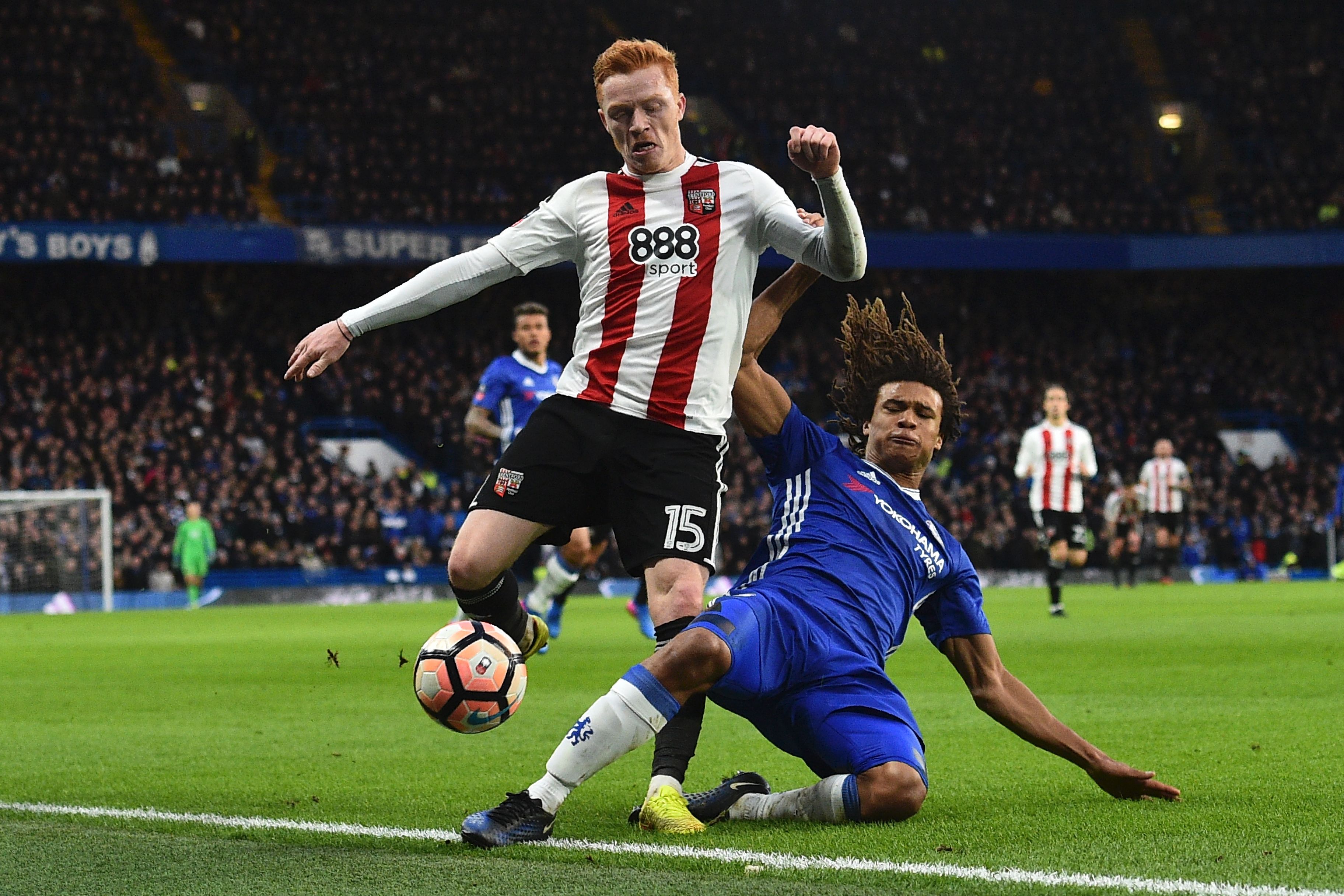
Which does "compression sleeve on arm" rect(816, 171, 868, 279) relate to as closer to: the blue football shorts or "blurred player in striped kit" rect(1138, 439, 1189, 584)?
the blue football shorts

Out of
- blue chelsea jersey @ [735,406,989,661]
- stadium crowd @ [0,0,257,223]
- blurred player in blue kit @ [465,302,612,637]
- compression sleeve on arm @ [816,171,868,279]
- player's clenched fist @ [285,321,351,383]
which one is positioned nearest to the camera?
player's clenched fist @ [285,321,351,383]

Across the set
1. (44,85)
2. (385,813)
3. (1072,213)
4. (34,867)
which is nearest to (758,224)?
(385,813)

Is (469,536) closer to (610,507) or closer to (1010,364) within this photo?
(610,507)

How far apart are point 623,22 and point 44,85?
12277 millimetres

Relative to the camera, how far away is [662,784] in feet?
14.4

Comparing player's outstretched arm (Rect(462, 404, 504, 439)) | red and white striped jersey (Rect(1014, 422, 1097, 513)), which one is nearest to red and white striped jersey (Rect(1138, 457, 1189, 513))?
red and white striped jersey (Rect(1014, 422, 1097, 513))

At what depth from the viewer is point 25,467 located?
2494 cm

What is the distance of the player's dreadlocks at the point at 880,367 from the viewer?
503 cm

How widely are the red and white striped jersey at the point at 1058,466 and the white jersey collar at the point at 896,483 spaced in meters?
12.1

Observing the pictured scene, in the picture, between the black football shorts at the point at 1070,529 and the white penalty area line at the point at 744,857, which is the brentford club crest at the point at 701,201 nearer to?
the white penalty area line at the point at 744,857

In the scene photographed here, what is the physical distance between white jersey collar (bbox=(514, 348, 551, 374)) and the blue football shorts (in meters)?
7.11

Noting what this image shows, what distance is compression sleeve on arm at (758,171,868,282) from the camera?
4531 mm

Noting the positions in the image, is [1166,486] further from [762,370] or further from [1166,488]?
[762,370]

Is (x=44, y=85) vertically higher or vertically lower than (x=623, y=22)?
lower
